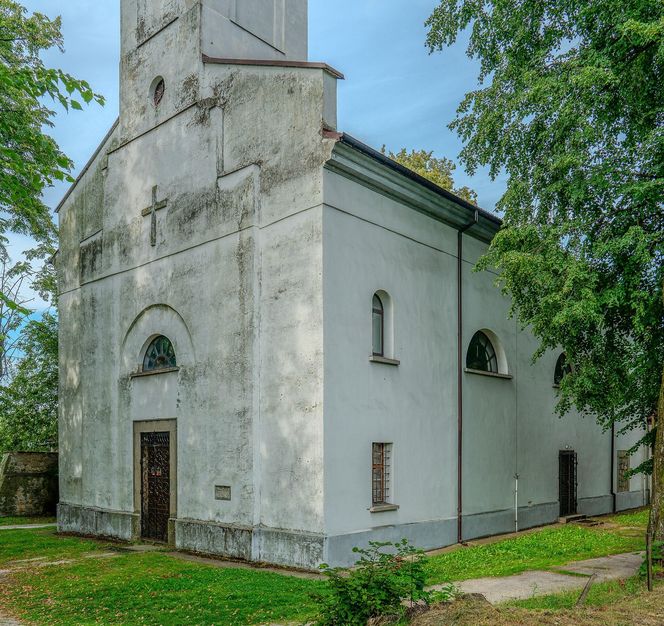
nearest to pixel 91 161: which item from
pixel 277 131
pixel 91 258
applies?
pixel 91 258

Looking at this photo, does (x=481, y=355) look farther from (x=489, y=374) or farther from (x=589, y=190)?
(x=589, y=190)

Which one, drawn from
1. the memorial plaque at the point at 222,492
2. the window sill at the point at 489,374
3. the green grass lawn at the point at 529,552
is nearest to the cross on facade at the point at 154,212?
the memorial plaque at the point at 222,492

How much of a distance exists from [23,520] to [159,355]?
9336 millimetres

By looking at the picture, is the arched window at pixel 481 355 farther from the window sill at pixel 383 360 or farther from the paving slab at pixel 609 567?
the paving slab at pixel 609 567

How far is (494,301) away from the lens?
16906 mm

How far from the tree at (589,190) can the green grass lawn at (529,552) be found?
2379 millimetres

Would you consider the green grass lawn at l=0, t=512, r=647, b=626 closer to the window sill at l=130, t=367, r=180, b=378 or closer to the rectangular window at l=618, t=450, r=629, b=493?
the window sill at l=130, t=367, r=180, b=378

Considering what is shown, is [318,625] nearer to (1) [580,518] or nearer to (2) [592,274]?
(2) [592,274]

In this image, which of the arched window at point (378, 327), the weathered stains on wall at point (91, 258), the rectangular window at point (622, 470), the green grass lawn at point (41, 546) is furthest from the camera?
the rectangular window at point (622, 470)

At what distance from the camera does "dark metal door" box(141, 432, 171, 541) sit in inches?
583

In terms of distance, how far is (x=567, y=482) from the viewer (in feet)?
64.0

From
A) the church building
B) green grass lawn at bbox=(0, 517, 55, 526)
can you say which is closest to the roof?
the church building

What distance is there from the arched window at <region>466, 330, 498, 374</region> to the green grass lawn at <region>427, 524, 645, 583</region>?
403 centimetres

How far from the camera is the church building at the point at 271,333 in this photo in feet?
39.6
